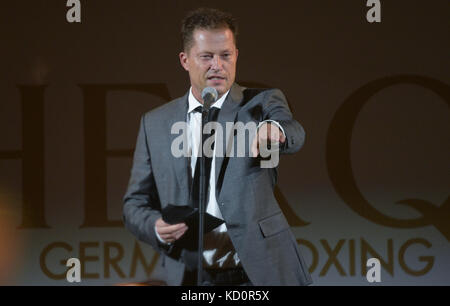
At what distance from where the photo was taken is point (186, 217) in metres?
2.98

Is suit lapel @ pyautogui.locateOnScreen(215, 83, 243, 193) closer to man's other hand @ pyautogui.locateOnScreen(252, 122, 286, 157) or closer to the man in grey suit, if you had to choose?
the man in grey suit

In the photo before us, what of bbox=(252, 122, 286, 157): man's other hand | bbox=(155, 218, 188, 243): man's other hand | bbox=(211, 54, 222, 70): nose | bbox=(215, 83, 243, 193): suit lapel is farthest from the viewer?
bbox=(211, 54, 222, 70): nose

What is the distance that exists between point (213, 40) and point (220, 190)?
868 millimetres

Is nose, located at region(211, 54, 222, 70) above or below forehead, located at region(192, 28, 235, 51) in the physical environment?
below

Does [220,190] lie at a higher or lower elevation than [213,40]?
lower

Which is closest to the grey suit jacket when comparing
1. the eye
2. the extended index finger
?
the extended index finger

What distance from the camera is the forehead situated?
10.7ft

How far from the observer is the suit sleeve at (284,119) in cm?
268

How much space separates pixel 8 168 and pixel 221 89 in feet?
5.86

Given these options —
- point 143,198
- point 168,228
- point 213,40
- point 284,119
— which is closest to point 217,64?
point 213,40

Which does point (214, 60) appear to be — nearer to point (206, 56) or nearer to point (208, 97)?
point (206, 56)

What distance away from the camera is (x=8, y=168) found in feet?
13.3

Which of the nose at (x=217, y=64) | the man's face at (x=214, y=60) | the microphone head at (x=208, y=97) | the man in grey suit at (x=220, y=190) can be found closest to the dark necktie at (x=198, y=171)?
the man in grey suit at (x=220, y=190)

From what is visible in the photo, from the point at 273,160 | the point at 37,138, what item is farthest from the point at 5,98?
the point at 273,160
